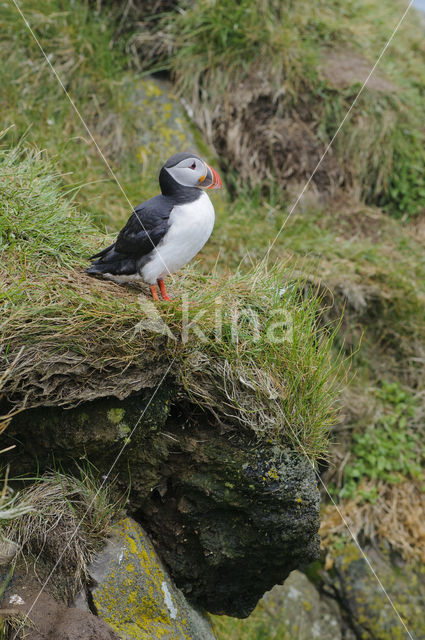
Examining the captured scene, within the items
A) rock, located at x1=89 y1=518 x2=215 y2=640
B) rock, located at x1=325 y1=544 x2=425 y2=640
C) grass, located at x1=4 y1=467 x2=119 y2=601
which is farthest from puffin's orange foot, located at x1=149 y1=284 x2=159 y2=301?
rock, located at x1=325 y1=544 x2=425 y2=640

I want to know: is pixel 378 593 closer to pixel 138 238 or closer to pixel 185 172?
pixel 138 238

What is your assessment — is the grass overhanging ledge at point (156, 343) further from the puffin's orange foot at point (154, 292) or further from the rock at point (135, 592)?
the rock at point (135, 592)

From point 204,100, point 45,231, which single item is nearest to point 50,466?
point 45,231

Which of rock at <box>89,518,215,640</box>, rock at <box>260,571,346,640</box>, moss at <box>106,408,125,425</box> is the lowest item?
rock at <box>260,571,346,640</box>

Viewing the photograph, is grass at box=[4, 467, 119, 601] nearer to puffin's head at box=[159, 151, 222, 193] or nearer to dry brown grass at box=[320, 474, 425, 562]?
puffin's head at box=[159, 151, 222, 193]

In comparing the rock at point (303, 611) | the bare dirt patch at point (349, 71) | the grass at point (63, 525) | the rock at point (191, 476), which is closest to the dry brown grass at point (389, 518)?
the rock at point (303, 611)

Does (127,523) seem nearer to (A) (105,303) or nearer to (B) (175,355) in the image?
(B) (175,355)

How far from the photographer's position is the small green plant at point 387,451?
16.4 feet

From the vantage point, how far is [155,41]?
621 centimetres

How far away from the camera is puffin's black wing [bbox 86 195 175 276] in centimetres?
282

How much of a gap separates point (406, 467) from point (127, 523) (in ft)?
10.00

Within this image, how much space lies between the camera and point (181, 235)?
2.79m

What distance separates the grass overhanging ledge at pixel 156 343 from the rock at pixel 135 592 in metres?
0.67

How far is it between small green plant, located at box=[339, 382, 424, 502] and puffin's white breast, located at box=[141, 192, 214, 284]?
288cm
